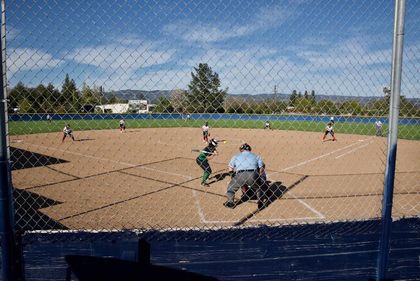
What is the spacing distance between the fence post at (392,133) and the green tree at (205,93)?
1.63m

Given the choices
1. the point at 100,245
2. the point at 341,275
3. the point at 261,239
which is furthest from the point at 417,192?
the point at 100,245

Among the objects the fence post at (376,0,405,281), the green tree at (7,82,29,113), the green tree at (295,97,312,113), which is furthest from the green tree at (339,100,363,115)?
the green tree at (7,82,29,113)

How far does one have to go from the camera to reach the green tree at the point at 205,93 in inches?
140

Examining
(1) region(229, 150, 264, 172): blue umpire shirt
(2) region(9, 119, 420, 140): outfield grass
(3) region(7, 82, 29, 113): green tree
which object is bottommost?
(1) region(229, 150, 264, 172): blue umpire shirt

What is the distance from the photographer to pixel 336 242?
3111mm

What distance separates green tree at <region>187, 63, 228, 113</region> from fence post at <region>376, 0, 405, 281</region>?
5.36ft

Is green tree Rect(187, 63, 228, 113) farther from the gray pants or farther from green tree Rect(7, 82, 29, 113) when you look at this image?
the gray pants

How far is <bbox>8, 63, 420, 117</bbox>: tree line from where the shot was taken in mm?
3053

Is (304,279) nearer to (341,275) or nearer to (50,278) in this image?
(341,275)

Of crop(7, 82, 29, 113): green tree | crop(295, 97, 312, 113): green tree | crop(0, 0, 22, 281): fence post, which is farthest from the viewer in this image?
crop(295, 97, 312, 113): green tree

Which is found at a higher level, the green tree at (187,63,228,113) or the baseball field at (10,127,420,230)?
the green tree at (187,63,228,113)

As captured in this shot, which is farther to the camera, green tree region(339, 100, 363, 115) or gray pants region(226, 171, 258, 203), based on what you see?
gray pants region(226, 171, 258, 203)

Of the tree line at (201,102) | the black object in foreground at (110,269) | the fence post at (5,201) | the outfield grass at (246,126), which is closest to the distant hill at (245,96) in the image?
the tree line at (201,102)

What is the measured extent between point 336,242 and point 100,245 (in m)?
2.29
